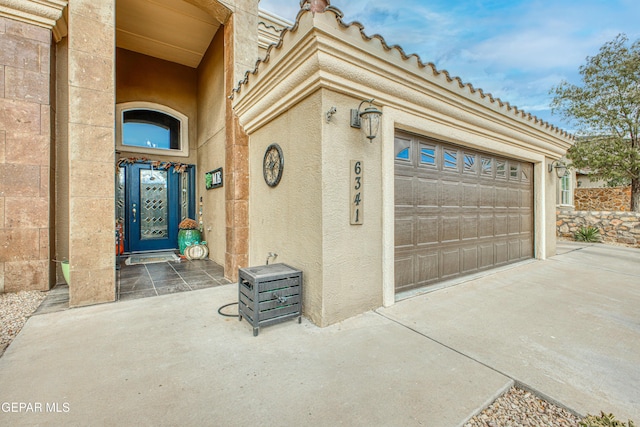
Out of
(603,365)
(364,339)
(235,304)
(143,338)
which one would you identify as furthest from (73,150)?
(603,365)

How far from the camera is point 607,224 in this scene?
938 centimetres

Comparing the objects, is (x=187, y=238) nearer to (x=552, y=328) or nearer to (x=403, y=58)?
(x=403, y=58)

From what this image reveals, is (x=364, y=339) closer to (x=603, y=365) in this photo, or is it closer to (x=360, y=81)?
(x=603, y=365)

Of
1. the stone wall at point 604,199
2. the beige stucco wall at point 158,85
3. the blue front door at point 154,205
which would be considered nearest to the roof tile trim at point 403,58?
the beige stucco wall at point 158,85

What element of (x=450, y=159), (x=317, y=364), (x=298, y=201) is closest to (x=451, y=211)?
(x=450, y=159)

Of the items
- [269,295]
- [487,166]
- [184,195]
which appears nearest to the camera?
[269,295]

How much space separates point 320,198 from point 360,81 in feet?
4.79

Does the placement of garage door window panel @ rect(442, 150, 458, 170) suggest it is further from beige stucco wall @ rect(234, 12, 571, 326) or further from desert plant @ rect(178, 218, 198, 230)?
desert plant @ rect(178, 218, 198, 230)

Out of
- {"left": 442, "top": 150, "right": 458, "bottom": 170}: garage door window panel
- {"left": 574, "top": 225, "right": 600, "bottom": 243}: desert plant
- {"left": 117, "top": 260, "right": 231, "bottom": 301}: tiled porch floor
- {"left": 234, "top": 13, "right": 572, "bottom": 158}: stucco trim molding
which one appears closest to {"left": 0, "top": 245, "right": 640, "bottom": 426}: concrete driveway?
{"left": 117, "top": 260, "right": 231, "bottom": 301}: tiled porch floor

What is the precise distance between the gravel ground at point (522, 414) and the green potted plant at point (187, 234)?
6673mm

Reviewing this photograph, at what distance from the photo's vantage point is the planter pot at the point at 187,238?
22.5ft

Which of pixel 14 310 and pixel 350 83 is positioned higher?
pixel 350 83

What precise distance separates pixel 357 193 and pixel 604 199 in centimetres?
1716

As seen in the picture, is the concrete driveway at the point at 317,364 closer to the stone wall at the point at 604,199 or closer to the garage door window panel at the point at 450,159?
the garage door window panel at the point at 450,159
